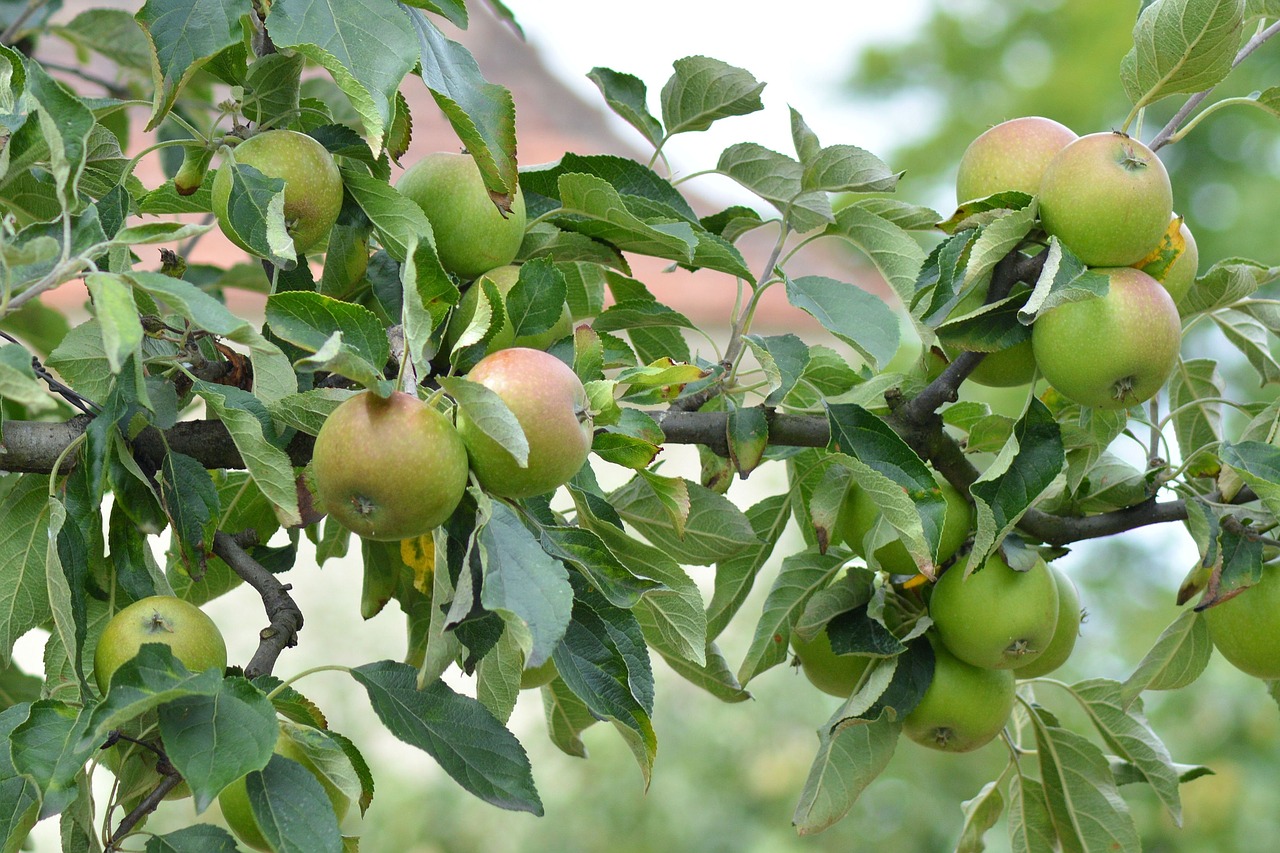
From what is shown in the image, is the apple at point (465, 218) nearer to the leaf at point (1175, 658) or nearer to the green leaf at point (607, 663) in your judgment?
the green leaf at point (607, 663)

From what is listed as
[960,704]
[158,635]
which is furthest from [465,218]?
[960,704]

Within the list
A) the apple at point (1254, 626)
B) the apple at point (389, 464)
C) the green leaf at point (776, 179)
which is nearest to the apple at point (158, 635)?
the apple at point (389, 464)

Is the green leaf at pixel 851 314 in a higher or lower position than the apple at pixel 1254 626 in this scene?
higher

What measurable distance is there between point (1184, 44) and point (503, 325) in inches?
18.4

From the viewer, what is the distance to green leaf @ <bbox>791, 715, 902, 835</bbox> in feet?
2.80

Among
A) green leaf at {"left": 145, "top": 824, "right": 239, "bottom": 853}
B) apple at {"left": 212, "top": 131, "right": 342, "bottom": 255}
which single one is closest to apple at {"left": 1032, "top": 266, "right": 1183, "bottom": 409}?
apple at {"left": 212, "top": 131, "right": 342, "bottom": 255}

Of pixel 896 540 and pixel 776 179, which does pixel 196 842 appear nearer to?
pixel 896 540

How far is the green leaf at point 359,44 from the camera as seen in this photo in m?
0.60

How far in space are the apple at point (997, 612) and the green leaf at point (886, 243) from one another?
22 cm

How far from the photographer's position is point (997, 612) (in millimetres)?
838

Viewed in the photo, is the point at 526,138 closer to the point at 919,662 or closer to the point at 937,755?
the point at 937,755

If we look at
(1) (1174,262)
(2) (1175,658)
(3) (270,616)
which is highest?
(1) (1174,262)

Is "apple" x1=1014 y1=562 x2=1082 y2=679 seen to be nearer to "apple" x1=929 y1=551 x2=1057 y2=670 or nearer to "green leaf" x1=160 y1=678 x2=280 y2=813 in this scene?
"apple" x1=929 y1=551 x2=1057 y2=670

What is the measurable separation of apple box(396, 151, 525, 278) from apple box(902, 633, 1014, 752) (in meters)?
0.46
